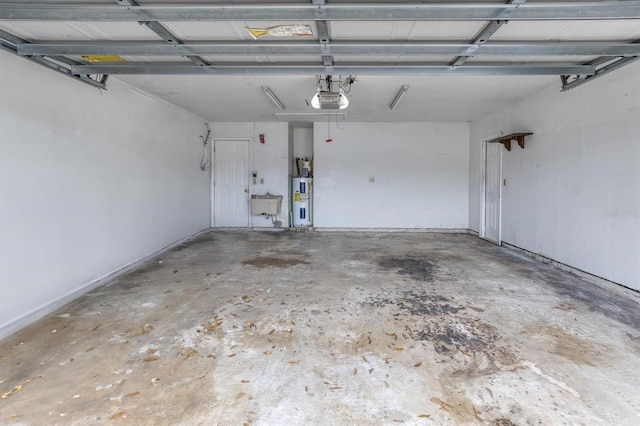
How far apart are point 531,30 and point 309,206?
589 cm

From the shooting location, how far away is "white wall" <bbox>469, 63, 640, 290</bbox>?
3375 mm

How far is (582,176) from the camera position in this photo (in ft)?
13.1

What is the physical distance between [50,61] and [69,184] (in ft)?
3.82

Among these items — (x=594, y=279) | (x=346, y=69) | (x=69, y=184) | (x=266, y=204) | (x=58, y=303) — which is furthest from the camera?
(x=266, y=204)

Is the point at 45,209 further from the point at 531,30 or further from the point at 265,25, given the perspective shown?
the point at 531,30

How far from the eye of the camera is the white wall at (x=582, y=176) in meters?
3.38

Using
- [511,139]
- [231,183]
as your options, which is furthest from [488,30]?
[231,183]

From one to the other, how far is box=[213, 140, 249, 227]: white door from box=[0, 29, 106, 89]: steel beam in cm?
397

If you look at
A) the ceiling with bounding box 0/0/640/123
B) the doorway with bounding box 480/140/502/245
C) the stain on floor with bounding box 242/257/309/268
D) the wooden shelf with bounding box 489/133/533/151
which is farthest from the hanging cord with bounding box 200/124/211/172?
the doorway with bounding box 480/140/502/245

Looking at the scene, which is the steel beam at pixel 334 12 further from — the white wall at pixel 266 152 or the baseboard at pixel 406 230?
the baseboard at pixel 406 230

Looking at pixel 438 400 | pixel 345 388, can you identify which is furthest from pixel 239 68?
pixel 438 400

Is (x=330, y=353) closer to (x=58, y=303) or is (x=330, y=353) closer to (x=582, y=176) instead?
(x=58, y=303)

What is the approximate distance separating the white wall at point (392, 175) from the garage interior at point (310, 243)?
3.73ft

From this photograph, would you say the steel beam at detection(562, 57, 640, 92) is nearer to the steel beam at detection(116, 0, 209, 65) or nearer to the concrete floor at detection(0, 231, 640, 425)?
the concrete floor at detection(0, 231, 640, 425)
